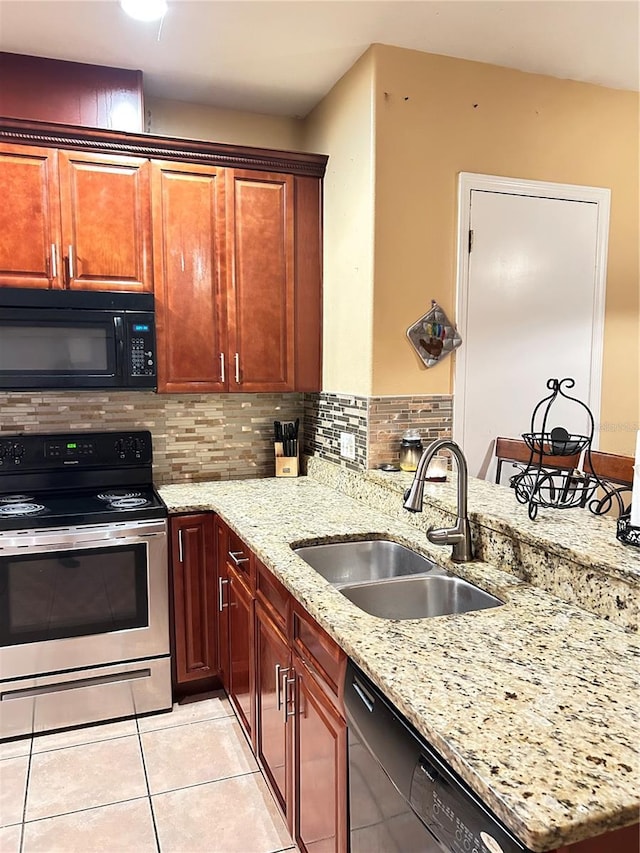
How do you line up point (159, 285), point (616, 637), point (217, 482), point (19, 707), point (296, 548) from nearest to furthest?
point (616, 637)
point (296, 548)
point (19, 707)
point (159, 285)
point (217, 482)

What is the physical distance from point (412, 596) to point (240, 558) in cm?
73

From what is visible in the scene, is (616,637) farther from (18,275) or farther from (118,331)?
(18,275)

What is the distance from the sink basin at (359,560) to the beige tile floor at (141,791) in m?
0.79

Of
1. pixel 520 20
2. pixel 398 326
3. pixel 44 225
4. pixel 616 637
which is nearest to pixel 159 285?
pixel 44 225

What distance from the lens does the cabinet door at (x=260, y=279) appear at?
2885mm

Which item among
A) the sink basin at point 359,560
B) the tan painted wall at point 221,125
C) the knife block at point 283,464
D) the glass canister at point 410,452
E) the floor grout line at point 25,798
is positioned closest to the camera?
the floor grout line at point 25,798

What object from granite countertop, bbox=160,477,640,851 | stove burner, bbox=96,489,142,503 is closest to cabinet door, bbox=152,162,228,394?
stove burner, bbox=96,489,142,503

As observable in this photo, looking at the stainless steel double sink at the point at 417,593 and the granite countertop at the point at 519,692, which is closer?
the granite countertop at the point at 519,692

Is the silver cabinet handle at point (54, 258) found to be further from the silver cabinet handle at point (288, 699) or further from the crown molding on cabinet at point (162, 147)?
the silver cabinet handle at point (288, 699)

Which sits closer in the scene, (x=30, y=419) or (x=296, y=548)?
(x=296, y=548)

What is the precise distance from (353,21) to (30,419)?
6.92 feet

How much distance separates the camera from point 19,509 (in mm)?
2541

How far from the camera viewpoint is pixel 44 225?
2.59 meters

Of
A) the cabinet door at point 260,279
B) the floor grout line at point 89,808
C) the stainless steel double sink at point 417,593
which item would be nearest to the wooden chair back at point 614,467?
the stainless steel double sink at point 417,593
